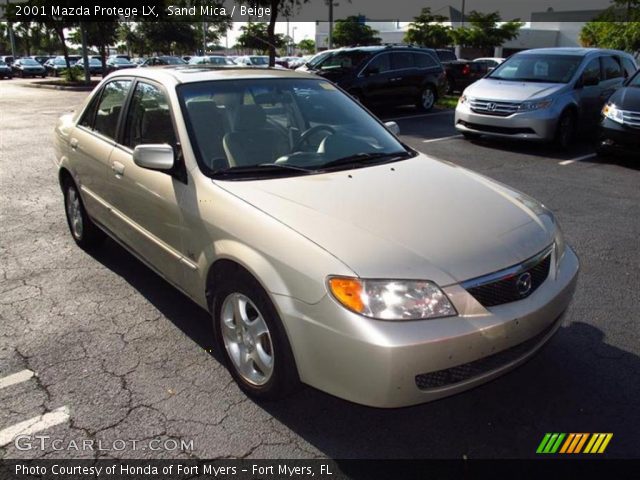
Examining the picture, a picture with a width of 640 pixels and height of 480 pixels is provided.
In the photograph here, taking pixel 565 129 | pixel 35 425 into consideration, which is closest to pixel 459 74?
pixel 565 129

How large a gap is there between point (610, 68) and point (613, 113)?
9.91 feet

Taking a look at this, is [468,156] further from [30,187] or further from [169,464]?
[169,464]

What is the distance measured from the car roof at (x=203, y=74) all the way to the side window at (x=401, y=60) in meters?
11.0

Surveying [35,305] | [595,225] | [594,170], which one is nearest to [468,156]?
[594,170]

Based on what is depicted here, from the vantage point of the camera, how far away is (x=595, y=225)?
19.0ft

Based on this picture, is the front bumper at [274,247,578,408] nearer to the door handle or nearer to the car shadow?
the car shadow

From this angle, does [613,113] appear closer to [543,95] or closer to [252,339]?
[543,95]

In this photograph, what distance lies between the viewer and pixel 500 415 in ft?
9.34

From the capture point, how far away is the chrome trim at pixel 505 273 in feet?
8.00

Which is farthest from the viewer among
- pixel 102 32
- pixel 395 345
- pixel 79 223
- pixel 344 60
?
pixel 102 32

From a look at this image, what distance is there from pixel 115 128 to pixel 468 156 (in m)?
6.85

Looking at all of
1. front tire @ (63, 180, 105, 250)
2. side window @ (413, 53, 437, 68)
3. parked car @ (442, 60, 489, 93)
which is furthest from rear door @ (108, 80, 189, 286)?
parked car @ (442, 60, 489, 93)

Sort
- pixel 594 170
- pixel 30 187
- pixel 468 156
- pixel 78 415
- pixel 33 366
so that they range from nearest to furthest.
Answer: pixel 78 415
pixel 33 366
pixel 30 187
pixel 594 170
pixel 468 156

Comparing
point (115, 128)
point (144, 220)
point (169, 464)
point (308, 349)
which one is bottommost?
point (169, 464)
